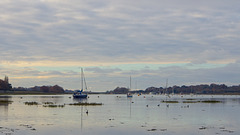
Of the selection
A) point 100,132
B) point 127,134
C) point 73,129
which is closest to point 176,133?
point 127,134

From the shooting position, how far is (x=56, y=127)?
1597 inches

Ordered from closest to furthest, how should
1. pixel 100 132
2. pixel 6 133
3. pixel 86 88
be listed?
pixel 6 133 < pixel 100 132 < pixel 86 88

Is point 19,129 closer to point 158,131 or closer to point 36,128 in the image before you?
point 36,128

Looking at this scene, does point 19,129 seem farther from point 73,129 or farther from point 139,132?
point 139,132

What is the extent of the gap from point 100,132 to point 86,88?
401 ft

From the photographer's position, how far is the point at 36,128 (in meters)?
39.3

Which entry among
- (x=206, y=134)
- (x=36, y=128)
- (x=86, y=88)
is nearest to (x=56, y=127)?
(x=36, y=128)

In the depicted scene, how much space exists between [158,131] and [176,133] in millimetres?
2378

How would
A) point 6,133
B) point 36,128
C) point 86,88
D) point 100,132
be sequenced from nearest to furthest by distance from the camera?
1. point 6,133
2. point 100,132
3. point 36,128
4. point 86,88

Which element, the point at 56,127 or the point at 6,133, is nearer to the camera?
the point at 6,133

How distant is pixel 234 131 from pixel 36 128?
25586 mm

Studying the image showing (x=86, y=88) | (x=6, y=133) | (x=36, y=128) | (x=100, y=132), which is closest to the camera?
(x=6, y=133)

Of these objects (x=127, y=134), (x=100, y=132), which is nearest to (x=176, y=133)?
(x=127, y=134)

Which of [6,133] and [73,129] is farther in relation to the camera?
[73,129]
